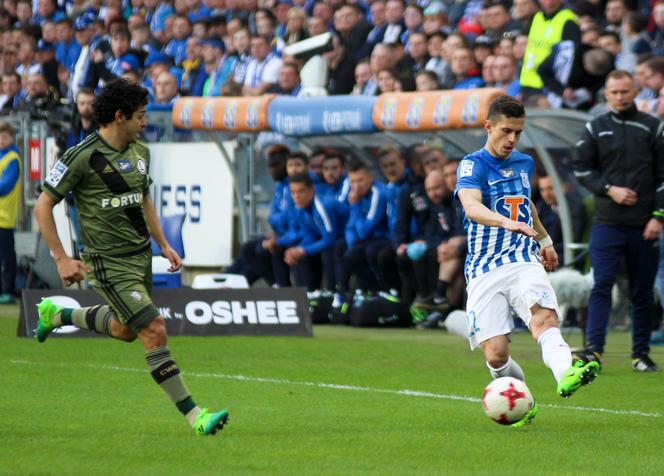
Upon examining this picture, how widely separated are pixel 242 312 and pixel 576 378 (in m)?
7.12

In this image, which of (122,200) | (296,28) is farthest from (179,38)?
(122,200)

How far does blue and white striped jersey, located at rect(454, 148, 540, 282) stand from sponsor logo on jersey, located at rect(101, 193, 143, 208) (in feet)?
6.03

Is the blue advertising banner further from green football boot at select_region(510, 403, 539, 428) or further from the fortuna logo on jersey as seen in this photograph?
green football boot at select_region(510, 403, 539, 428)

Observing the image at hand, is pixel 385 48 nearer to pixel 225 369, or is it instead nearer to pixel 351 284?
pixel 351 284

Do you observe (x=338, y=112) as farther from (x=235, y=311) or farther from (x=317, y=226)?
(x=235, y=311)

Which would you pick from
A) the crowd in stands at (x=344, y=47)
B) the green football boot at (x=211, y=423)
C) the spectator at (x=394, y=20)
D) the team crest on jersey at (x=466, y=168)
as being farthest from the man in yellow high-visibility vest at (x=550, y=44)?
the green football boot at (x=211, y=423)

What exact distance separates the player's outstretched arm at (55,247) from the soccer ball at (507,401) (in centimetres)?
234

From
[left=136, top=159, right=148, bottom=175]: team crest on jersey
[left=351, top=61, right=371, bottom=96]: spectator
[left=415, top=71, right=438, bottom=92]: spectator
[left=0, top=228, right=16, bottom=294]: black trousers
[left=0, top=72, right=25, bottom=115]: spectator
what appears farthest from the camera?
[left=0, top=72, right=25, bottom=115]: spectator

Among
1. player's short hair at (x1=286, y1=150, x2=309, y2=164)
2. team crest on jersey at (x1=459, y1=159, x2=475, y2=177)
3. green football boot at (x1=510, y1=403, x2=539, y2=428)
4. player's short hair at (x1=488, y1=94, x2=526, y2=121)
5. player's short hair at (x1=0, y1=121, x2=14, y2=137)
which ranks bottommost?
green football boot at (x1=510, y1=403, x2=539, y2=428)

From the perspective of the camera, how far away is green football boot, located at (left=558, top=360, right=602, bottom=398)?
25.2 feet

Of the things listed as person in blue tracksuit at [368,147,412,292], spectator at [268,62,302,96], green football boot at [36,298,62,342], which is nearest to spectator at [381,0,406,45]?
spectator at [268,62,302,96]

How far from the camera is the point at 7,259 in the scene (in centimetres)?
1967

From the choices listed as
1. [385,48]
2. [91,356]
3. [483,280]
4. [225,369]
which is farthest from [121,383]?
[385,48]

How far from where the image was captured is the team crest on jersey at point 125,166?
8211mm
